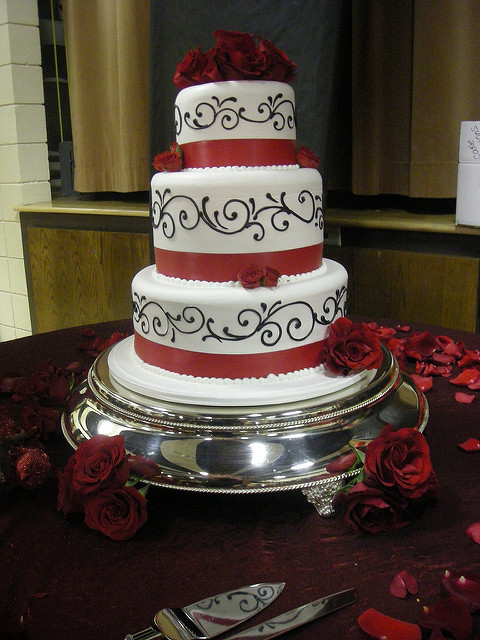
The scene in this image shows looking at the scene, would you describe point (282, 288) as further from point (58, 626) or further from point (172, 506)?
point (58, 626)

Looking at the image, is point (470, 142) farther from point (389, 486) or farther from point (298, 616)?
point (298, 616)

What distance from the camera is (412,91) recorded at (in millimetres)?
2076

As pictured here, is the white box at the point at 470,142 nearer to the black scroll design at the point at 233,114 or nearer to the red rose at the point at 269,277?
the black scroll design at the point at 233,114

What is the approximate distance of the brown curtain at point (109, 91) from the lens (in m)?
2.67

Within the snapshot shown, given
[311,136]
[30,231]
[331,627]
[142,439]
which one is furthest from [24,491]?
[30,231]

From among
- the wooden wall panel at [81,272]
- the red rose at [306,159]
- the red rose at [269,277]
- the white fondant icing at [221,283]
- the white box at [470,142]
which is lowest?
the wooden wall panel at [81,272]

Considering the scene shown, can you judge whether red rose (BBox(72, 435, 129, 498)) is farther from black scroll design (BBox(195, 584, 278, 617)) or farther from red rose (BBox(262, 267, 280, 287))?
red rose (BBox(262, 267, 280, 287))

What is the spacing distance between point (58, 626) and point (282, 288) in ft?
1.95

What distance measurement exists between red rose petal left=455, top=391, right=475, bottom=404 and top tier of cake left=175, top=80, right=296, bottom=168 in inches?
22.5

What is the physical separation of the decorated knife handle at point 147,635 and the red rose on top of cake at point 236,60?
0.83m

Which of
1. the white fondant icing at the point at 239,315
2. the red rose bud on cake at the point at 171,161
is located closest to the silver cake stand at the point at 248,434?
the white fondant icing at the point at 239,315

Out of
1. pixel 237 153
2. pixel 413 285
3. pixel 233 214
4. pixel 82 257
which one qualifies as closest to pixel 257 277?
pixel 233 214

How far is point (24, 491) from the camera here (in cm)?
90

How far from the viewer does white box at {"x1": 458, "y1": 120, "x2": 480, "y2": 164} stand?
174 centimetres
